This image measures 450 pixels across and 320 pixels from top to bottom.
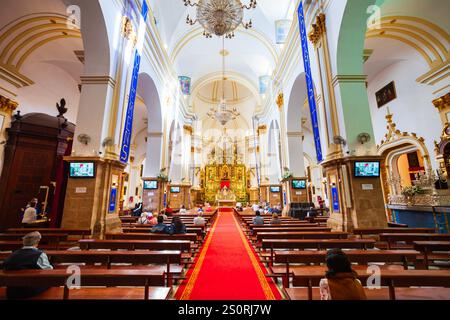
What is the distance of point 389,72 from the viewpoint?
9.70 meters

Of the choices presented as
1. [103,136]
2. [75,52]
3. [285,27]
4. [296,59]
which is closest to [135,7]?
[75,52]

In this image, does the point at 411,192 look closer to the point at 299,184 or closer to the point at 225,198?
the point at 299,184

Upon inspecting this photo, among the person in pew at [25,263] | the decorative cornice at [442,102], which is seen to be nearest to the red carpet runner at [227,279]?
the person in pew at [25,263]

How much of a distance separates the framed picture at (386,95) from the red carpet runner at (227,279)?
1020 cm

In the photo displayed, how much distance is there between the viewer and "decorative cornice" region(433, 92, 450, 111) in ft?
22.4

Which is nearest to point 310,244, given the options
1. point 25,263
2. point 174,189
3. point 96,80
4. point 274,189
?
point 25,263

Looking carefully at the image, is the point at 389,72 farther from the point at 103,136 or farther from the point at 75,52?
the point at 75,52

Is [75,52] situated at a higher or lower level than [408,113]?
higher

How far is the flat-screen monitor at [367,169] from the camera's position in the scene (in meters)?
5.07

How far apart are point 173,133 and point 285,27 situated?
9259 mm

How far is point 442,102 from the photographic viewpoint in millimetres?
6988

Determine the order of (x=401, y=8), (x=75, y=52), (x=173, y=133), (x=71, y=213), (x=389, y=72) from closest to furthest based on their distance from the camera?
1. (x=71, y=213)
2. (x=401, y=8)
3. (x=75, y=52)
4. (x=389, y=72)
5. (x=173, y=133)

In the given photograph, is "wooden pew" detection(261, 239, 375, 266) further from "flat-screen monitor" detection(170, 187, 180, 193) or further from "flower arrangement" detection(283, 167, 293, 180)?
"flat-screen monitor" detection(170, 187, 180, 193)

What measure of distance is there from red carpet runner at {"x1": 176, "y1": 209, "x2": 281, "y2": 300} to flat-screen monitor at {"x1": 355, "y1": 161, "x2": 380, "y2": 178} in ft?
11.0
